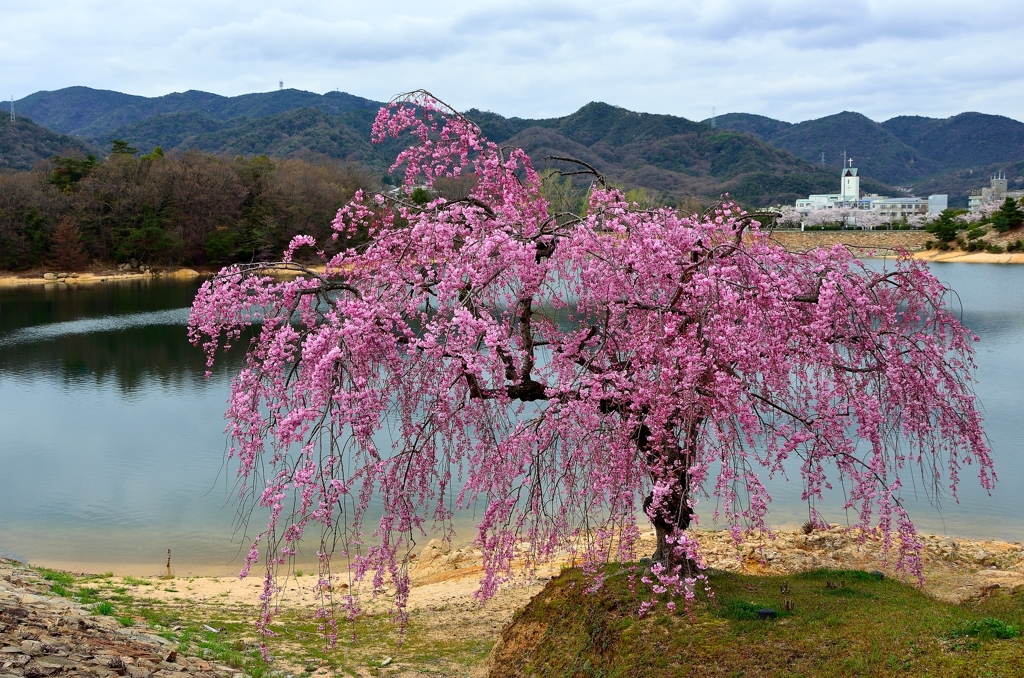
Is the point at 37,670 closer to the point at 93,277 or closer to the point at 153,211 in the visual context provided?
the point at 93,277

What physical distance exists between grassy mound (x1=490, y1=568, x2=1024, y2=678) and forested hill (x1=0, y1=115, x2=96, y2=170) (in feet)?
299

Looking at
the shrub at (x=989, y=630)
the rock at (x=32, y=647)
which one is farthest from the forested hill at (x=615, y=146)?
the rock at (x=32, y=647)

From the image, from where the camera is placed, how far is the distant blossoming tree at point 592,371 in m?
4.79

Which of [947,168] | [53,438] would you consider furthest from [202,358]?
[947,168]

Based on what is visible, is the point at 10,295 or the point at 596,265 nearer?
the point at 596,265

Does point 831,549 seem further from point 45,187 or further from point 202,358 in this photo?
point 45,187

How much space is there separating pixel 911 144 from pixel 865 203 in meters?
99.9

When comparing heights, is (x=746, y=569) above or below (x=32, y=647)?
below

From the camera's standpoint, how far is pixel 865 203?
103 meters

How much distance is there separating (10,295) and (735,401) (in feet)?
157

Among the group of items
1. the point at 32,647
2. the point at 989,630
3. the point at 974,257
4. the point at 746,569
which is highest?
the point at 974,257

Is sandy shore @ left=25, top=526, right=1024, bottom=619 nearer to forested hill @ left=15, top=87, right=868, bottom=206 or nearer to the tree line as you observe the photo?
the tree line

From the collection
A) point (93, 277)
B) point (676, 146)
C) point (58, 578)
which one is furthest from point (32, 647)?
point (676, 146)

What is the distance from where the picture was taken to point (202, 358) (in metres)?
24.6
